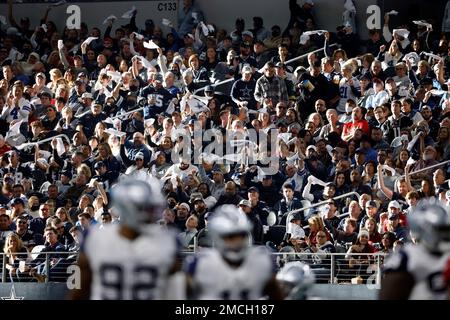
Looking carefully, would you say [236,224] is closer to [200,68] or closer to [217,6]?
[200,68]

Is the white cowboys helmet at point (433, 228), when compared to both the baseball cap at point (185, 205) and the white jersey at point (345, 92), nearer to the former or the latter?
the baseball cap at point (185, 205)

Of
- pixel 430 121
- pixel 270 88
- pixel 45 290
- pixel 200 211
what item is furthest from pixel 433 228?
pixel 270 88

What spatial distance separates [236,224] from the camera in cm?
767

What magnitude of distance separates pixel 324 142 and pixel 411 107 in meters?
1.06

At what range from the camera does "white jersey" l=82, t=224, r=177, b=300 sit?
7.49 meters

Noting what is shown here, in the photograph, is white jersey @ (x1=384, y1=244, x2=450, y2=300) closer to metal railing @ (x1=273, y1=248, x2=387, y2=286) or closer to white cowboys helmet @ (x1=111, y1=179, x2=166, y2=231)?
white cowboys helmet @ (x1=111, y1=179, x2=166, y2=231)

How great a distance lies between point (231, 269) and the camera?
788cm

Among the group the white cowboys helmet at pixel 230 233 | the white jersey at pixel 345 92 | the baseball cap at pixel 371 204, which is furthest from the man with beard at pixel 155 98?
the white cowboys helmet at pixel 230 233

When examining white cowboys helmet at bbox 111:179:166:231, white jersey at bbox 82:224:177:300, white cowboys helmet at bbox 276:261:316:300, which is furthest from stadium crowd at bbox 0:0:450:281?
white cowboys helmet at bbox 111:179:166:231

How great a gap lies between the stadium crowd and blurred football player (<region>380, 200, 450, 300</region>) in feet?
16.3

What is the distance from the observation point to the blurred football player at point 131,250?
24.4 feet

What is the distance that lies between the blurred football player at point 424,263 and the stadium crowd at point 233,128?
4955mm

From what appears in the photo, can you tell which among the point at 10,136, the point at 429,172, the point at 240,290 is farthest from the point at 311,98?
the point at 240,290

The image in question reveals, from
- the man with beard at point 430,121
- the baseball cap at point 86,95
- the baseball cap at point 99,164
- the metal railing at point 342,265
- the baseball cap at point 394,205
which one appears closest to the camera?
the metal railing at point 342,265
